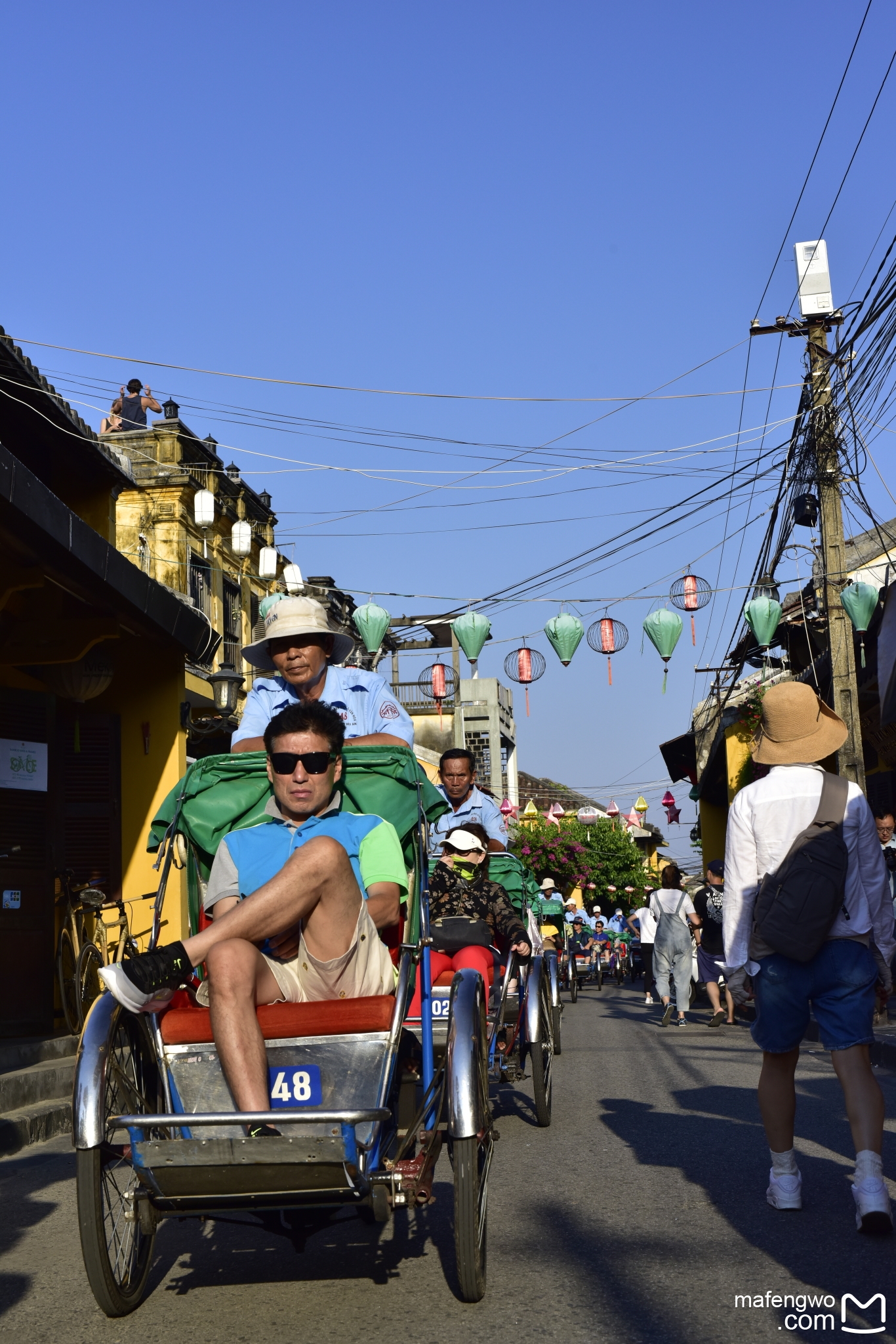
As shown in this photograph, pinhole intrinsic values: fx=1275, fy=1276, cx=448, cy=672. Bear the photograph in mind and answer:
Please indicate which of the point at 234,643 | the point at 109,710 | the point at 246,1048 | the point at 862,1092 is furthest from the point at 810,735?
the point at 234,643

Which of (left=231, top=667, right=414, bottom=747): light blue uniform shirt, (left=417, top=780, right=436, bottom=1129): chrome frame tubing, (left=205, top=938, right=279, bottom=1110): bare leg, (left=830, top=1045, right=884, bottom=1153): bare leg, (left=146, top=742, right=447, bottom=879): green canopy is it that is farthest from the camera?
(left=231, top=667, right=414, bottom=747): light blue uniform shirt

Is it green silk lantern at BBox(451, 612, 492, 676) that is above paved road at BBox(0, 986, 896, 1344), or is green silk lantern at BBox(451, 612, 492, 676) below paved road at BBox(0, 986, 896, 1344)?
above

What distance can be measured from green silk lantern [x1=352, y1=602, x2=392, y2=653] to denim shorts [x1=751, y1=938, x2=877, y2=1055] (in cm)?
1233

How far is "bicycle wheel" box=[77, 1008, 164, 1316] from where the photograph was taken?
11.7 ft

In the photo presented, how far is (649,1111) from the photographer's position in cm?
770

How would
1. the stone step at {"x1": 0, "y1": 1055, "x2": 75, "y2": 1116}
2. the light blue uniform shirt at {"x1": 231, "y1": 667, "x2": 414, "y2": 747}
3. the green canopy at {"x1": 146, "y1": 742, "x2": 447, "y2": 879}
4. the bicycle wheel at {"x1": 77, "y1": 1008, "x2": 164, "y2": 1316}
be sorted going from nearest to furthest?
the bicycle wheel at {"x1": 77, "y1": 1008, "x2": 164, "y2": 1316}
the green canopy at {"x1": 146, "y1": 742, "x2": 447, "y2": 879}
the light blue uniform shirt at {"x1": 231, "y1": 667, "x2": 414, "y2": 747}
the stone step at {"x1": 0, "y1": 1055, "x2": 75, "y2": 1116}

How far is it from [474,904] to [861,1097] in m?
3.19

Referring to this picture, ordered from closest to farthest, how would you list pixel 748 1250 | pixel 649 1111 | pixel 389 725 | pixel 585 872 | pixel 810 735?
1. pixel 748 1250
2. pixel 810 735
3. pixel 389 725
4. pixel 649 1111
5. pixel 585 872

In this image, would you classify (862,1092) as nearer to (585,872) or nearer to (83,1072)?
(83,1072)

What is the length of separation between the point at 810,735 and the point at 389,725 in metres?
1.76

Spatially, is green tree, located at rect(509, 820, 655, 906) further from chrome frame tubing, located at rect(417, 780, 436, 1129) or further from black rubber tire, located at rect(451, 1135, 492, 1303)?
black rubber tire, located at rect(451, 1135, 492, 1303)

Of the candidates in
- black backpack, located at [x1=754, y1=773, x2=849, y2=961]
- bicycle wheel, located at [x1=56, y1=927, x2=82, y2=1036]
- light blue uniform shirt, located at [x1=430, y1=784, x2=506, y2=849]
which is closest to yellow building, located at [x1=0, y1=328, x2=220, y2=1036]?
bicycle wheel, located at [x1=56, y1=927, x2=82, y2=1036]

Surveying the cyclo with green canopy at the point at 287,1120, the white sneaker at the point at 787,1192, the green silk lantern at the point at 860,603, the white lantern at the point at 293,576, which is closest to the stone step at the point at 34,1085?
the cyclo with green canopy at the point at 287,1120

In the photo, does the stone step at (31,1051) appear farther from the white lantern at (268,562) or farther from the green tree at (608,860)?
the green tree at (608,860)
